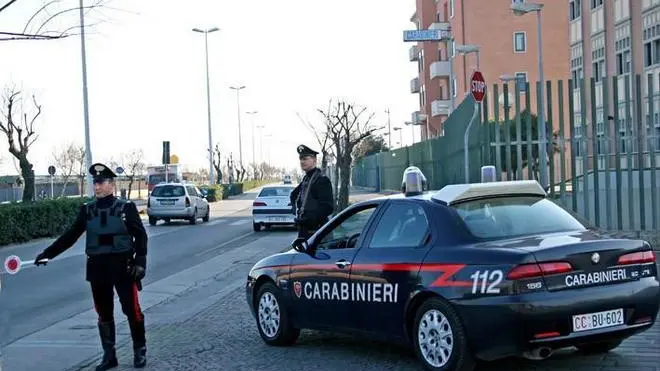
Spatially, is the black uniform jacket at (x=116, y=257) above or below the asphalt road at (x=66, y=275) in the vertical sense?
above

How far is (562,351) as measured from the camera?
7.73 metres

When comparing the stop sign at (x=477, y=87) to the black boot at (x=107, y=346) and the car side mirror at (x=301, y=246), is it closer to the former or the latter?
the car side mirror at (x=301, y=246)

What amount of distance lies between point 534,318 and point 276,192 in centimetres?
→ 2241

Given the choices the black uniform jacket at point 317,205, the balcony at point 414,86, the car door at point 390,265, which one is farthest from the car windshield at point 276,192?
the balcony at point 414,86

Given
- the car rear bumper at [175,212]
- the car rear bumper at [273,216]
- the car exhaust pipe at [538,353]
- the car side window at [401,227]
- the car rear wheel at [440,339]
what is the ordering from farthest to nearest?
1. the car rear bumper at [175,212]
2. the car rear bumper at [273,216]
3. the car side window at [401,227]
4. the car rear wheel at [440,339]
5. the car exhaust pipe at [538,353]

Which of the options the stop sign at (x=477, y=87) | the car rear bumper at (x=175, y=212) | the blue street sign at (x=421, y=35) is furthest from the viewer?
the car rear bumper at (x=175, y=212)

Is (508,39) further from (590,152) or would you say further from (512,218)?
(512,218)

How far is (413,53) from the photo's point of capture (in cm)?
7356

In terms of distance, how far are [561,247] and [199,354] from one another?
374 cm

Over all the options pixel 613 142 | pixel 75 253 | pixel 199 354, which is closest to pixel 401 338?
pixel 199 354

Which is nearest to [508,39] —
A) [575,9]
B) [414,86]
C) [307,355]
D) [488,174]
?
[575,9]

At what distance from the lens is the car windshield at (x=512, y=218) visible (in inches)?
273

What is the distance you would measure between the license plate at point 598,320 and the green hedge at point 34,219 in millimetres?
20190

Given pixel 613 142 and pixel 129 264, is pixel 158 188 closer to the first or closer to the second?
pixel 613 142
